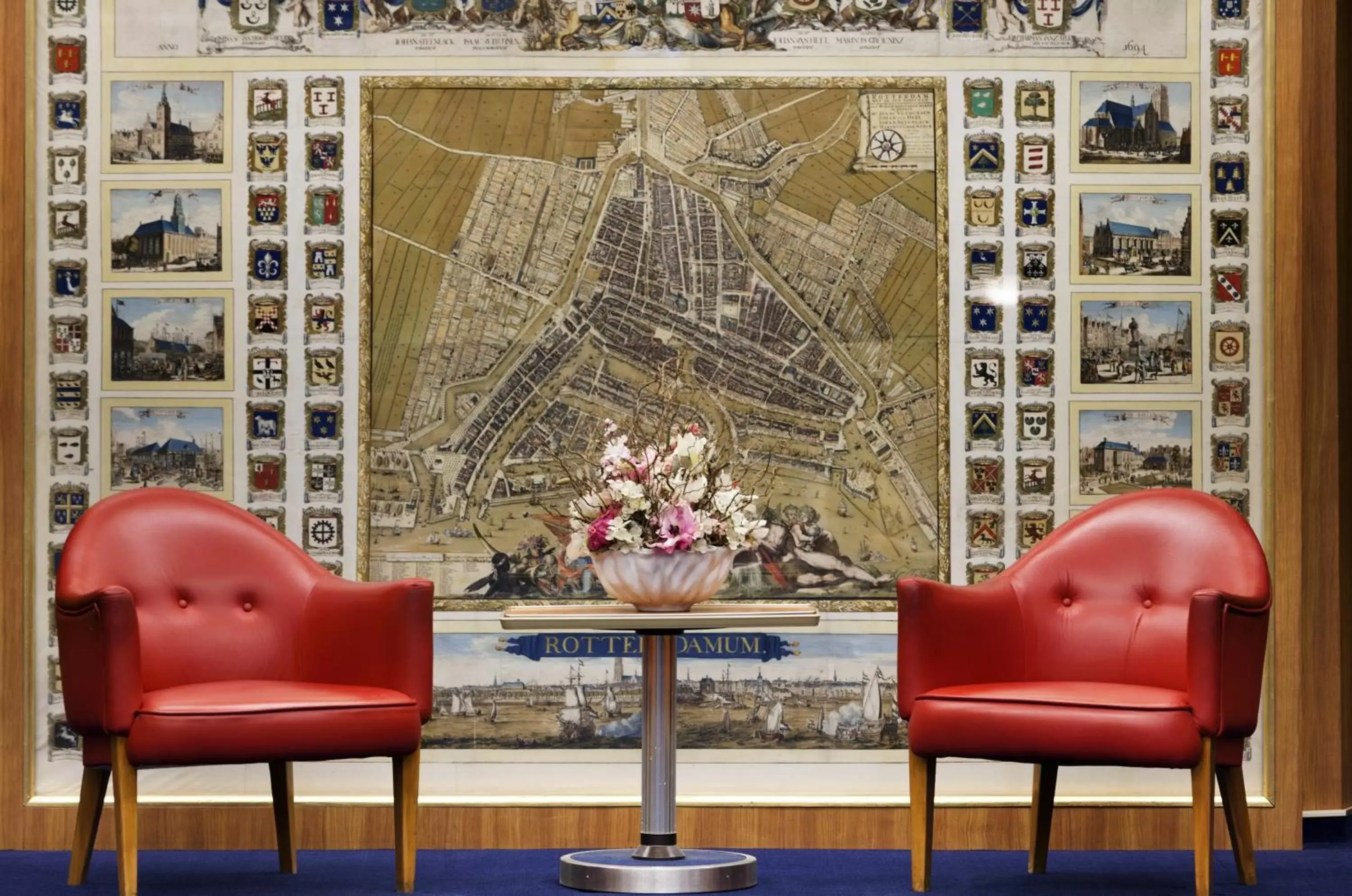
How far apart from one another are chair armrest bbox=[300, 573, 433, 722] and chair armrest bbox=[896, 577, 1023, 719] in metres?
1.27

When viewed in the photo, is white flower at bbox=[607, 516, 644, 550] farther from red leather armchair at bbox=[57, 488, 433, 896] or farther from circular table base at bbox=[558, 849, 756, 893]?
circular table base at bbox=[558, 849, 756, 893]

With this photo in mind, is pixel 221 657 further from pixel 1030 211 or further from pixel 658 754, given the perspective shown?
pixel 1030 211

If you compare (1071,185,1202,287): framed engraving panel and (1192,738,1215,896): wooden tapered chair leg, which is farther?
(1071,185,1202,287): framed engraving panel

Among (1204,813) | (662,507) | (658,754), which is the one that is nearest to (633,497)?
(662,507)

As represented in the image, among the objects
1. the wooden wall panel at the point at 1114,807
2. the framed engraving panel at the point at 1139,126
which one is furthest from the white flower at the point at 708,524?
the framed engraving panel at the point at 1139,126

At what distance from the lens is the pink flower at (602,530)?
4.35 meters

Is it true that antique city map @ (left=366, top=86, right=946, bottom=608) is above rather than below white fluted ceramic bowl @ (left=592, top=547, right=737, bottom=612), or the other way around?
above

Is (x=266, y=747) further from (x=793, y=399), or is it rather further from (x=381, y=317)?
(x=793, y=399)

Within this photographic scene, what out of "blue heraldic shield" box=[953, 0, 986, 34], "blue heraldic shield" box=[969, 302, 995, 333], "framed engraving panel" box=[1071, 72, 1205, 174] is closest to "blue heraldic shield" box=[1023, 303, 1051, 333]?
"blue heraldic shield" box=[969, 302, 995, 333]

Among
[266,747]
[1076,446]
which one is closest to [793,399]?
[1076,446]

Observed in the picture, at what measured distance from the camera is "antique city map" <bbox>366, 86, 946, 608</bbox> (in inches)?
203

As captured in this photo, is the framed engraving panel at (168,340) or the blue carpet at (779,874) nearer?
the blue carpet at (779,874)

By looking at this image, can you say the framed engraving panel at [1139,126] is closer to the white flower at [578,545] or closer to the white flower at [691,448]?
the white flower at [691,448]

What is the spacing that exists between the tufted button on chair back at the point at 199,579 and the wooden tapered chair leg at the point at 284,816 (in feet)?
0.98
